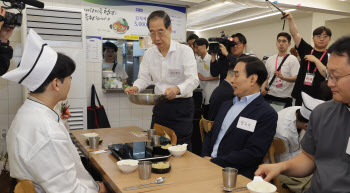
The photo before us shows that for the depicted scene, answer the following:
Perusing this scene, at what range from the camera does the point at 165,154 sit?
188cm

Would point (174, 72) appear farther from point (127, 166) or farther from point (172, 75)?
point (127, 166)

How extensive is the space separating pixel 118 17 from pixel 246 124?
313cm

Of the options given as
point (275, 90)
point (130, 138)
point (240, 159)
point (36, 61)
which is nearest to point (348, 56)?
point (240, 159)

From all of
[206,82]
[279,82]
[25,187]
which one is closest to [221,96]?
[279,82]

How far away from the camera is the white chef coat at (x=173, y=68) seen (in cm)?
275

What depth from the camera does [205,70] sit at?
5.12m

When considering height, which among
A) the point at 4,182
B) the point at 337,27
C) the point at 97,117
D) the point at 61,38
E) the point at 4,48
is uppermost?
the point at 337,27

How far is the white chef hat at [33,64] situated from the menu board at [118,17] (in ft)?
9.72

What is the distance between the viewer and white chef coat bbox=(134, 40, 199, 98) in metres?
2.75

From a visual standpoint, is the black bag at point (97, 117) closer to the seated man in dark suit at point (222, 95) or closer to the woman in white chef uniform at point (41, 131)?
the seated man in dark suit at point (222, 95)

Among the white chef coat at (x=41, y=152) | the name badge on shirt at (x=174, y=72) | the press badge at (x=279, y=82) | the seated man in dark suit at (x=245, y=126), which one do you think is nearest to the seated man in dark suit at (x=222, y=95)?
the name badge on shirt at (x=174, y=72)

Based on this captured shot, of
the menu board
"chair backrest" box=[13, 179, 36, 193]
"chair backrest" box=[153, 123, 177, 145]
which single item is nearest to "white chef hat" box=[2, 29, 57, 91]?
"chair backrest" box=[13, 179, 36, 193]

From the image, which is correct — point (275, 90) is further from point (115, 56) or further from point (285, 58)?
point (115, 56)

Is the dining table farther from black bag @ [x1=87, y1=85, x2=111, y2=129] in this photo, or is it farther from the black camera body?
black bag @ [x1=87, y1=85, x2=111, y2=129]
